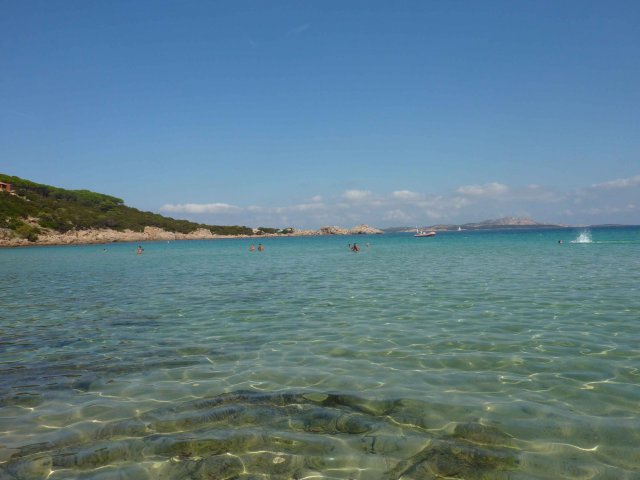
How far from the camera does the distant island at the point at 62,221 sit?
383 ft

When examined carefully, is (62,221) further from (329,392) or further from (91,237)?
(329,392)

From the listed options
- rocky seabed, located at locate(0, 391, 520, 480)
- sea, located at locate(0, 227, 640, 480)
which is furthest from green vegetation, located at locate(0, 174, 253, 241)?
rocky seabed, located at locate(0, 391, 520, 480)

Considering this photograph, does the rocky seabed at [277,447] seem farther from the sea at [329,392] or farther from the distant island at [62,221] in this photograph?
the distant island at [62,221]

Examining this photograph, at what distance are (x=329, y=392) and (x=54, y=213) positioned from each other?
156140 millimetres

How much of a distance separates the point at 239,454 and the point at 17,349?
9484 mm

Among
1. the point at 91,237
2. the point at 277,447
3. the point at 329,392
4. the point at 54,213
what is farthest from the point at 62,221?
the point at 277,447

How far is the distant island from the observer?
116688 millimetres

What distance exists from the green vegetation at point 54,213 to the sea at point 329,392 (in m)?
125

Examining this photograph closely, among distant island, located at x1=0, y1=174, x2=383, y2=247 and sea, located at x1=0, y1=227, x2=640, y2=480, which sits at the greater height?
distant island, located at x1=0, y1=174, x2=383, y2=247

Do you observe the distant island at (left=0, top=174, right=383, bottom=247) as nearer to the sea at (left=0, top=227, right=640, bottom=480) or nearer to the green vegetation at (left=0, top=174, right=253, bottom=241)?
the green vegetation at (left=0, top=174, right=253, bottom=241)

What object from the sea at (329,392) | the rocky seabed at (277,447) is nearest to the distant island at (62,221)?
the sea at (329,392)

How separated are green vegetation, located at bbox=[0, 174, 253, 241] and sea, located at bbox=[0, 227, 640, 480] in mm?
124650

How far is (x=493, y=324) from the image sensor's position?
43.0 feet

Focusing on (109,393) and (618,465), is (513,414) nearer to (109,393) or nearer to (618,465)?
(618,465)
